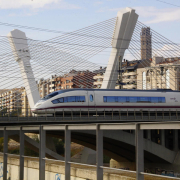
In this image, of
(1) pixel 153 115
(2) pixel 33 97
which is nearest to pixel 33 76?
(2) pixel 33 97

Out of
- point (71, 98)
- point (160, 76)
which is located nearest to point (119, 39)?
point (71, 98)

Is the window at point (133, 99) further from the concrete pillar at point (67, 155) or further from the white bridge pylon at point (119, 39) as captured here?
the concrete pillar at point (67, 155)

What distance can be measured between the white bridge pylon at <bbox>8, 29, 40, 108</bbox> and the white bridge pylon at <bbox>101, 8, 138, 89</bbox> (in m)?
7.33

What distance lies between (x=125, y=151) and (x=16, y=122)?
17.5 metres

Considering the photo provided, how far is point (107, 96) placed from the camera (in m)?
38.3

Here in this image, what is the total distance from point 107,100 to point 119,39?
6.30 meters

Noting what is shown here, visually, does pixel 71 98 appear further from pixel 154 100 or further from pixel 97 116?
pixel 154 100

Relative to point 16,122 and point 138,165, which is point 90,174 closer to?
point 138,165

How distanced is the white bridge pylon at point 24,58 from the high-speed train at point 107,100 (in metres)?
3.03

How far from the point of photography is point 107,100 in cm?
3828

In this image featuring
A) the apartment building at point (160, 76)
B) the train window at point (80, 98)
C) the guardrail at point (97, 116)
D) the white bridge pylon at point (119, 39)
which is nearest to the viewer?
the guardrail at point (97, 116)

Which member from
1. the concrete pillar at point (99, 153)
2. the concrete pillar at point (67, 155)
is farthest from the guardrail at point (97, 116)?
the concrete pillar at point (99, 153)

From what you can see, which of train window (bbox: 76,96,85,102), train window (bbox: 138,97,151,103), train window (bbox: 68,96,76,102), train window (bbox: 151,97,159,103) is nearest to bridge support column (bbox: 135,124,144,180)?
train window (bbox: 68,96,76,102)

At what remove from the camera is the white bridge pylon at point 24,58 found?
37.9 meters
